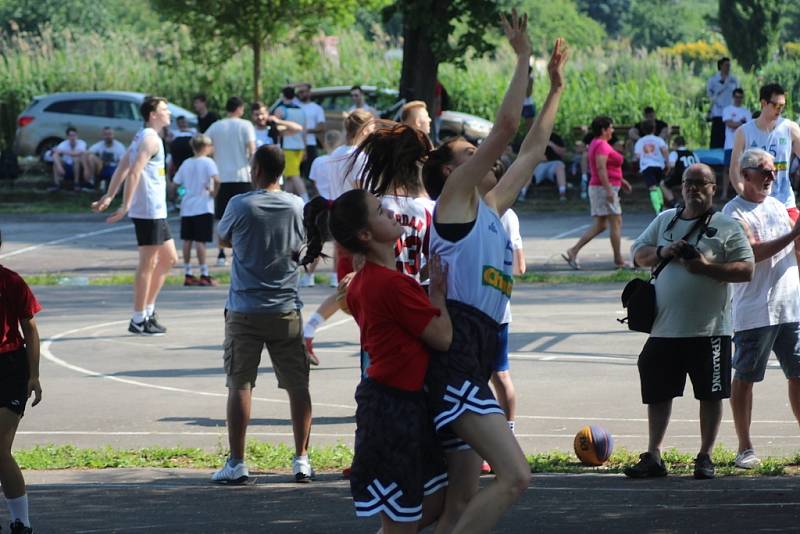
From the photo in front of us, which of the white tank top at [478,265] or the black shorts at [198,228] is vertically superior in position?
the white tank top at [478,265]

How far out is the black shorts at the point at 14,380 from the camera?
7108 millimetres

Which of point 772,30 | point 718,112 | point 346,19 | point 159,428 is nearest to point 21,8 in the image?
point 772,30

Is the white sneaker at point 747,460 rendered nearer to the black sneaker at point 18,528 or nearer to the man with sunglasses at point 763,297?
the man with sunglasses at point 763,297

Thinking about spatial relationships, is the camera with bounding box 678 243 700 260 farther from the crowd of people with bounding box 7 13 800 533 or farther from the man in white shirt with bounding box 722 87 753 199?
the man in white shirt with bounding box 722 87 753 199

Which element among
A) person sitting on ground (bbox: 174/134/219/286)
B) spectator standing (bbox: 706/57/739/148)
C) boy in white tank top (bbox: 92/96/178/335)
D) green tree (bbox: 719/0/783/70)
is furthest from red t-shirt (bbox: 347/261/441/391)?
green tree (bbox: 719/0/783/70)

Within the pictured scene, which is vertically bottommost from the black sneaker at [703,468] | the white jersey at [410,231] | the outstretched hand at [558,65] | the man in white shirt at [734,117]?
the black sneaker at [703,468]

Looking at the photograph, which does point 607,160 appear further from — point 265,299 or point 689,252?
point 265,299

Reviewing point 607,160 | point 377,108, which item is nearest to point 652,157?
point 607,160

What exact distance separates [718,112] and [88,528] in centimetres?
2398

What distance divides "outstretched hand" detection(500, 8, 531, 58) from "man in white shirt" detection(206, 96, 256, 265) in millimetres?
12571

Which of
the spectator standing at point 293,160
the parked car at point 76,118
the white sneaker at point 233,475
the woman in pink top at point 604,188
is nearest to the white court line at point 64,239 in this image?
the spectator standing at point 293,160

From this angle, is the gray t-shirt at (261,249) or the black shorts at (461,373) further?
the gray t-shirt at (261,249)

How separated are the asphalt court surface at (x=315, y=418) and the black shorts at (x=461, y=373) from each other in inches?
63.1

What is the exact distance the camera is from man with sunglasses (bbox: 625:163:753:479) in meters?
8.33
